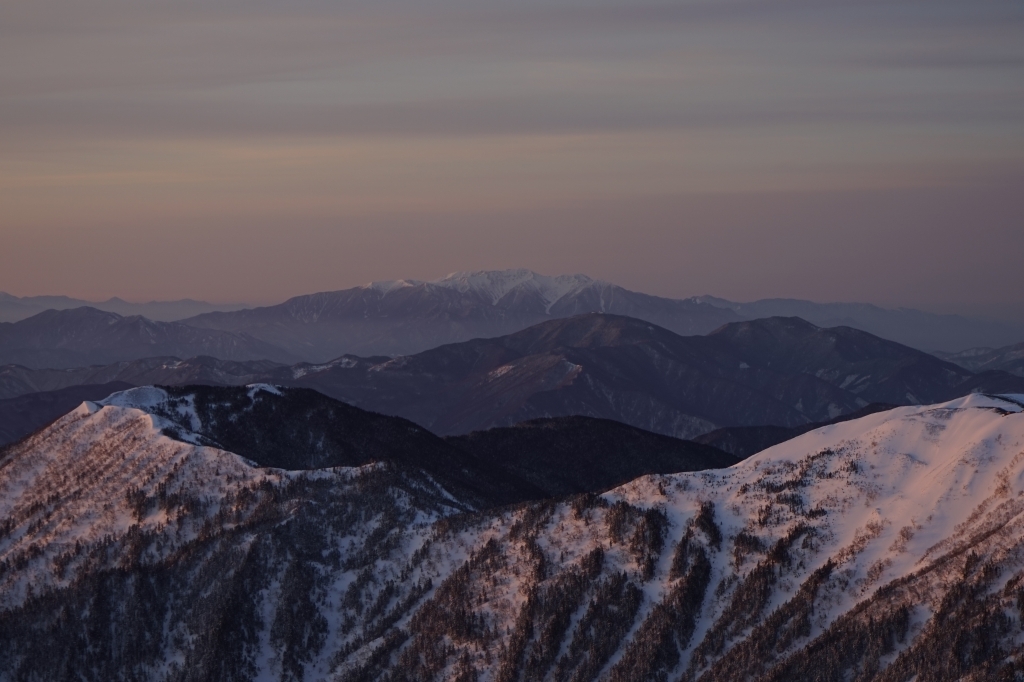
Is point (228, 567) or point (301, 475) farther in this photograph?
point (301, 475)

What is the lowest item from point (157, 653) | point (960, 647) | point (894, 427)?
point (157, 653)

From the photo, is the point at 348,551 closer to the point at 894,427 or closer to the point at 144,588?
the point at 144,588

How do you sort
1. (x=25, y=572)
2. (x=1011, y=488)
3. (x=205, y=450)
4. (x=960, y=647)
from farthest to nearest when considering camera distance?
(x=205, y=450) < (x=25, y=572) < (x=1011, y=488) < (x=960, y=647)

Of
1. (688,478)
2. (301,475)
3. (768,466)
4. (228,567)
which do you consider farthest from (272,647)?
(768,466)

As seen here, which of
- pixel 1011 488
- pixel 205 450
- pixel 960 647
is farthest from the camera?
pixel 205 450

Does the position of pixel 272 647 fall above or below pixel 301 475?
below

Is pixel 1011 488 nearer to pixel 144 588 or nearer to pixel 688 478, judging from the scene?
pixel 688 478

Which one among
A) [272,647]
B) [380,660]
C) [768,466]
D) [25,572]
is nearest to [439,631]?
[380,660]
